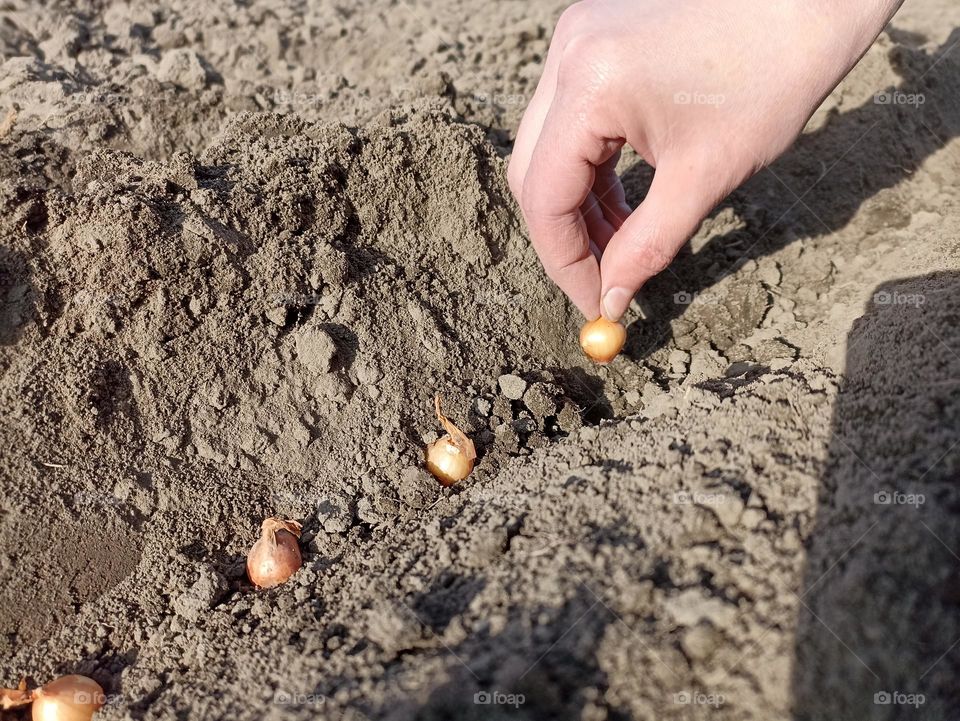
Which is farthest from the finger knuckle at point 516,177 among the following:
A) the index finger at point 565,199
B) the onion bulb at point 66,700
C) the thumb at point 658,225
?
the onion bulb at point 66,700

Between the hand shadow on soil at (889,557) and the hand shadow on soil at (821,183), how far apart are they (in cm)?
118

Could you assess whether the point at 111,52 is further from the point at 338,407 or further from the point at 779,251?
the point at 779,251

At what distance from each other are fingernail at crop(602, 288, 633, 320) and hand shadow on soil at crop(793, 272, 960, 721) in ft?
2.69

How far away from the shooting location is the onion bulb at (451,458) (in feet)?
8.38

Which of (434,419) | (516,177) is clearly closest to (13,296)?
(434,419)

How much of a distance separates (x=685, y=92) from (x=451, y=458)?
145cm

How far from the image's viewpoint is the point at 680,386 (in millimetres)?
2891

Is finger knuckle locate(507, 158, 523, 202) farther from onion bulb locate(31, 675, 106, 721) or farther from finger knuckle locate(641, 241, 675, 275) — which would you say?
onion bulb locate(31, 675, 106, 721)

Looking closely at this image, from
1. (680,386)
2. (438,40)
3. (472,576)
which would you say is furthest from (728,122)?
(438,40)

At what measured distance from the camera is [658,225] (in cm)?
237

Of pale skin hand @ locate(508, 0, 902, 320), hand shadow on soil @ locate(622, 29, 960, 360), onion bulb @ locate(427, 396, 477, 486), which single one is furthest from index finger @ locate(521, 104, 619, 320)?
onion bulb @ locate(427, 396, 477, 486)

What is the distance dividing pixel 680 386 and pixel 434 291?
111 cm

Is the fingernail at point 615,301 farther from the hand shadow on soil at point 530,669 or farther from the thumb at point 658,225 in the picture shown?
the hand shadow on soil at point 530,669

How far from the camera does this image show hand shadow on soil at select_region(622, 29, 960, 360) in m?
3.29
